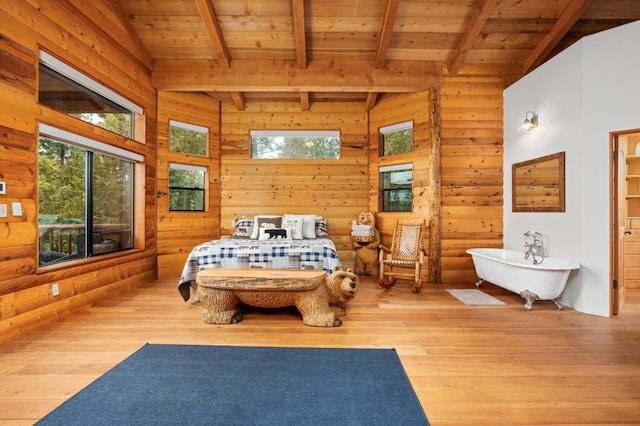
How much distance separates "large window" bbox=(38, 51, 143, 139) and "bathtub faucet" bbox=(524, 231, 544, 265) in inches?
234

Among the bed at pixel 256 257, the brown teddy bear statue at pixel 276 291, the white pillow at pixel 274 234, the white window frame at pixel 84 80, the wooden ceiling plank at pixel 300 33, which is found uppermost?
the wooden ceiling plank at pixel 300 33

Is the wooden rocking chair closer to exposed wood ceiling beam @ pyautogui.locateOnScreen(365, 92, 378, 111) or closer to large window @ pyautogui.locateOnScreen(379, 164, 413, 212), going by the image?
large window @ pyautogui.locateOnScreen(379, 164, 413, 212)

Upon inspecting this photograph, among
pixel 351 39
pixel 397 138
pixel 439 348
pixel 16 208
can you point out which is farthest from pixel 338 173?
pixel 16 208

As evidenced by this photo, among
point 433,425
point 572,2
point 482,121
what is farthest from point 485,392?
point 572,2

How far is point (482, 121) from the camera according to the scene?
4672mm

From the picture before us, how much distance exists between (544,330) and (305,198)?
13.2ft

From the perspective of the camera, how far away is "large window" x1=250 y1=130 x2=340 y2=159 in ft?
18.4

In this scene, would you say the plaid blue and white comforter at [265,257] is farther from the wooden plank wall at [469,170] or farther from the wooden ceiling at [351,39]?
the wooden ceiling at [351,39]

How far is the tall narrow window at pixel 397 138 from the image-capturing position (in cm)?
508

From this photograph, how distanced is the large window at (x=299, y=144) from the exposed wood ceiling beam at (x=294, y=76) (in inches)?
40.5

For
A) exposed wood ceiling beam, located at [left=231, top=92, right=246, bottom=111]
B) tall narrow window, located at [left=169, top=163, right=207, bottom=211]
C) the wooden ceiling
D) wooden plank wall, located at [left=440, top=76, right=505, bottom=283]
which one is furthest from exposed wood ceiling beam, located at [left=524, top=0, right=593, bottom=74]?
tall narrow window, located at [left=169, top=163, right=207, bottom=211]

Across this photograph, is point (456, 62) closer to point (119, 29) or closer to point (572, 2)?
point (572, 2)

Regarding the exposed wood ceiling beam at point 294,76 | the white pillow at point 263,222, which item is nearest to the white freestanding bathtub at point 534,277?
the exposed wood ceiling beam at point 294,76

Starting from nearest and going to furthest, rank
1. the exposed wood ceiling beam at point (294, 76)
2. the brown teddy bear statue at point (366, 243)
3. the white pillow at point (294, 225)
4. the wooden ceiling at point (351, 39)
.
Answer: the wooden ceiling at point (351, 39)
the exposed wood ceiling beam at point (294, 76)
the white pillow at point (294, 225)
the brown teddy bear statue at point (366, 243)
